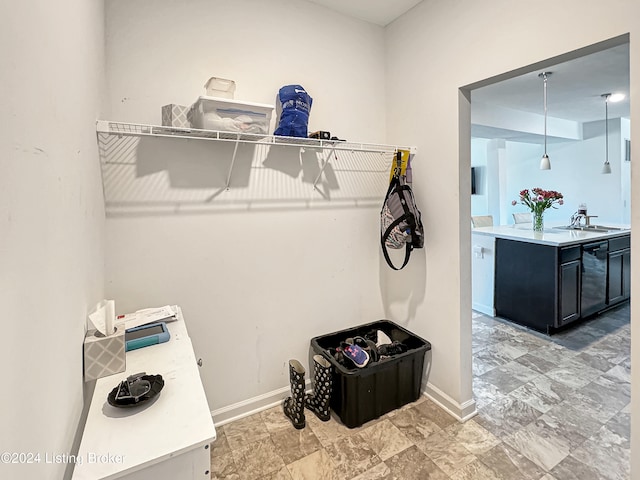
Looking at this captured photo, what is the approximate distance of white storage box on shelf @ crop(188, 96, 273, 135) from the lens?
5.14 ft

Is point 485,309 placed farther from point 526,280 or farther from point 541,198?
point 541,198

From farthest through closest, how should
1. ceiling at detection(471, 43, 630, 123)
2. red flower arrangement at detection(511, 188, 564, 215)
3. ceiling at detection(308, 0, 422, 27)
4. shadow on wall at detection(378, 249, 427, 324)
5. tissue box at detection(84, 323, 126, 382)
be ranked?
1. red flower arrangement at detection(511, 188, 564, 215)
2. ceiling at detection(471, 43, 630, 123)
3. shadow on wall at detection(378, 249, 427, 324)
4. ceiling at detection(308, 0, 422, 27)
5. tissue box at detection(84, 323, 126, 382)

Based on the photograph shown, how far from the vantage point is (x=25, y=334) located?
23.7 inches

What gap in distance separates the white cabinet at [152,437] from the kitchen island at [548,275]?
10.7 ft

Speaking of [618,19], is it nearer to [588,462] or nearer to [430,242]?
[430,242]

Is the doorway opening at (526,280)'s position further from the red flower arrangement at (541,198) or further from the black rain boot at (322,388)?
the black rain boot at (322,388)

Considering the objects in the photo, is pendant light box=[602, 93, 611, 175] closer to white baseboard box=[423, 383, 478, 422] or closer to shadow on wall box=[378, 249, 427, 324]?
shadow on wall box=[378, 249, 427, 324]

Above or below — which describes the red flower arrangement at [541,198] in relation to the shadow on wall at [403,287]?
above

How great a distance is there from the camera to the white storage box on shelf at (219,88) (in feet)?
5.48

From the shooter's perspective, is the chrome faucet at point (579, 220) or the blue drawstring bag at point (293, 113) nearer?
the blue drawstring bag at point (293, 113)

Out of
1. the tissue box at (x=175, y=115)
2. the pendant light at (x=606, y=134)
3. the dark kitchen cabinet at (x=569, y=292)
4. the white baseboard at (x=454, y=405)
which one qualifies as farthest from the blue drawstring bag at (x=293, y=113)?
the pendant light at (x=606, y=134)

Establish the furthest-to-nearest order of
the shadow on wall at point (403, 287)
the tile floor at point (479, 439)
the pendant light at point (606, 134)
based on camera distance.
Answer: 1. the pendant light at point (606, 134)
2. the shadow on wall at point (403, 287)
3. the tile floor at point (479, 439)

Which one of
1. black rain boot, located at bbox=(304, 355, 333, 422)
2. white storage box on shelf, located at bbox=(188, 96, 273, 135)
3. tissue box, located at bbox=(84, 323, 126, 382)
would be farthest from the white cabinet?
white storage box on shelf, located at bbox=(188, 96, 273, 135)

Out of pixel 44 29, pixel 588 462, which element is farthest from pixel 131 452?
pixel 588 462
